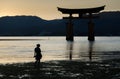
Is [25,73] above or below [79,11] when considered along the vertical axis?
below

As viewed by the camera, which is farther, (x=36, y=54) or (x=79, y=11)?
(x=79, y=11)

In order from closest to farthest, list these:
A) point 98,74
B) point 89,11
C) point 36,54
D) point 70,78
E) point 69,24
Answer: point 70,78, point 98,74, point 36,54, point 89,11, point 69,24

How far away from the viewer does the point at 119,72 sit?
23.6 m

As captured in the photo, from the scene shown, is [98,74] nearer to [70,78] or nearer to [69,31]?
[70,78]

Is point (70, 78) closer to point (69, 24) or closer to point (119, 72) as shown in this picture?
point (119, 72)

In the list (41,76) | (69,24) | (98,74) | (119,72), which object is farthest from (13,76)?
(69,24)

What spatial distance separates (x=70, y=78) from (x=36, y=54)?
592cm

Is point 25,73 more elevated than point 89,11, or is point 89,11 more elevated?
point 89,11

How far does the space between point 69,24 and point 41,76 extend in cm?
10022

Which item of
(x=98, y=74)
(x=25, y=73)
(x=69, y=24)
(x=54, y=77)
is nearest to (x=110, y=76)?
(x=98, y=74)

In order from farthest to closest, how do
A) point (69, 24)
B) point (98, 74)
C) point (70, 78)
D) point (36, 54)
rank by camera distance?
point (69, 24) → point (36, 54) → point (98, 74) → point (70, 78)

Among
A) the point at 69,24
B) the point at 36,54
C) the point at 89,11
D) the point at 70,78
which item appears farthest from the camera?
the point at 69,24

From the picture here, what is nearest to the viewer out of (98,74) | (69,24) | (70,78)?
(70,78)

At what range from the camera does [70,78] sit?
20.8 meters
